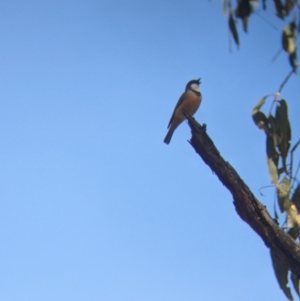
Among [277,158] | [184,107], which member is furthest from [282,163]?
[184,107]

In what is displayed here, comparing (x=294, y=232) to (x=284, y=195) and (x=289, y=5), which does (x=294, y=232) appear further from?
(x=289, y=5)

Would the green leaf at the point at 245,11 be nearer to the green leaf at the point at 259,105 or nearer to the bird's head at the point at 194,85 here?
the green leaf at the point at 259,105

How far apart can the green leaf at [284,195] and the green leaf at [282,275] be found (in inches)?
12.6

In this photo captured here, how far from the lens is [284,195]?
322 cm

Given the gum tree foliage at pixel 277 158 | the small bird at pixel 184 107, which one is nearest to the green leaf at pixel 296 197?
the gum tree foliage at pixel 277 158

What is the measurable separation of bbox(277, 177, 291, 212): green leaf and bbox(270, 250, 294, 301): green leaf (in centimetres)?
32

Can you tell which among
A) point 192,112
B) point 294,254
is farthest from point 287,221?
point 192,112

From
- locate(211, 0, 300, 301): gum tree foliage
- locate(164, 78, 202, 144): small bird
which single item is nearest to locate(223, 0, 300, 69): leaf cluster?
locate(211, 0, 300, 301): gum tree foliage

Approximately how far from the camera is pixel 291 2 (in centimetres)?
298

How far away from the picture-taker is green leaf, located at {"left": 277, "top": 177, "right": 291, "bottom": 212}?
3223 mm

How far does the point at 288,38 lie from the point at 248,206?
33.2 inches

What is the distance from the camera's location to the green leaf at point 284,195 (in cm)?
322

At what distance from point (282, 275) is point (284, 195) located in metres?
0.49

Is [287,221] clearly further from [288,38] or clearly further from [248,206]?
[288,38]
